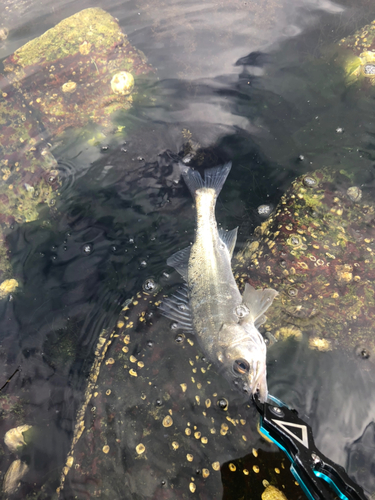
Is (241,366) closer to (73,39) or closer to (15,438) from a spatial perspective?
(15,438)

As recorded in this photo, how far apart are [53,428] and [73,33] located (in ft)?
20.9

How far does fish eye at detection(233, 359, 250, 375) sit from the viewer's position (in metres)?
2.82

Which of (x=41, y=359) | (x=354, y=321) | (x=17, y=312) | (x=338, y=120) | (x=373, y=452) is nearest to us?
(x=373, y=452)

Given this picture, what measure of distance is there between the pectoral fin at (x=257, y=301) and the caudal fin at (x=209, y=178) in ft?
5.08

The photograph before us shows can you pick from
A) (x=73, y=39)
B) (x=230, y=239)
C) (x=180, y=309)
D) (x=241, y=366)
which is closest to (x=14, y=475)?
(x=180, y=309)

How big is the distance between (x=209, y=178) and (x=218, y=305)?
188 centimetres

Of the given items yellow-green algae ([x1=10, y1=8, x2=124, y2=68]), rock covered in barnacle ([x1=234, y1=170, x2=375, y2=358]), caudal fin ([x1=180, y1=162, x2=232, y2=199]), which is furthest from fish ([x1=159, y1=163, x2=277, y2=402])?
yellow-green algae ([x1=10, y1=8, x2=124, y2=68])

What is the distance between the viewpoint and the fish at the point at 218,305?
286 cm

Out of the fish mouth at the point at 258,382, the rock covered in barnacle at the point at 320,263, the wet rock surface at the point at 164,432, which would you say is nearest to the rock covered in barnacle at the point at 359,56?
the rock covered in barnacle at the point at 320,263

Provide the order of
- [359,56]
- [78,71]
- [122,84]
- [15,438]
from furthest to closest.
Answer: [78,71], [122,84], [359,56], [15,438]

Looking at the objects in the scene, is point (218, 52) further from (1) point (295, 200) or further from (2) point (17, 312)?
(2) point (17, 312)

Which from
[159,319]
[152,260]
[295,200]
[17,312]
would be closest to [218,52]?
[295,200]

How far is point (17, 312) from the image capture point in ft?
13.1

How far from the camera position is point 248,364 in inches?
111
